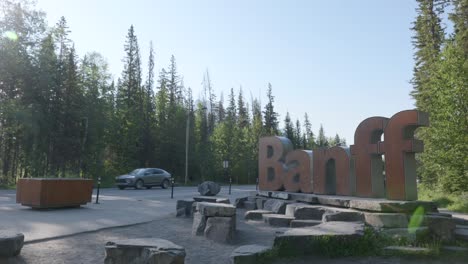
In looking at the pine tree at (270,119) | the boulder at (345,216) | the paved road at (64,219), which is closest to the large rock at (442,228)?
the boulder at (345,216)

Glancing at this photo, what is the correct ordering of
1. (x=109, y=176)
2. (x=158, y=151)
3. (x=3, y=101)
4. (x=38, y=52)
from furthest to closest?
(x=158, y=151) < (x=109, y=176) < (x=38, y=52) < (x=3, y=101)

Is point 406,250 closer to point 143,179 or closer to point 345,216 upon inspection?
point 345,216

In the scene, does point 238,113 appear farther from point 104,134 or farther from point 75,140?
point 75,140

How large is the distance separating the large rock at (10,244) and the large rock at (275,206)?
7760 mm

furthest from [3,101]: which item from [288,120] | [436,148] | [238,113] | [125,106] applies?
[288,120]

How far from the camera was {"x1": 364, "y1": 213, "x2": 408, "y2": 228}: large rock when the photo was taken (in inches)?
334

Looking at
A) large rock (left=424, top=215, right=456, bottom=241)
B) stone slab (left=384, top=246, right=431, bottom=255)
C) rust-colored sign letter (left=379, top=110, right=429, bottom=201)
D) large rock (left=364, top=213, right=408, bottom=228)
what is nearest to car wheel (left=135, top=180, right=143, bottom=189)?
rust-colored sign letter (left=379, top=110, right=429, bottom=201)

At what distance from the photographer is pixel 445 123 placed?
18.0 m

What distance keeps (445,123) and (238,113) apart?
65.1 m

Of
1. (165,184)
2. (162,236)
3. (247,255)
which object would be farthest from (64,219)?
(165,184)

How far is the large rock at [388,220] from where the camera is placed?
27.8 feet

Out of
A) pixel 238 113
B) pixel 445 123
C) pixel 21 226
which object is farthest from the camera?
pixel 238 113

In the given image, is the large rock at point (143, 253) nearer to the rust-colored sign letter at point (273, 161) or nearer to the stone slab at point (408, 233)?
the stone slab at point (408, 233)

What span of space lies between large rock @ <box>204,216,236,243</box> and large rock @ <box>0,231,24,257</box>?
3743 mm
